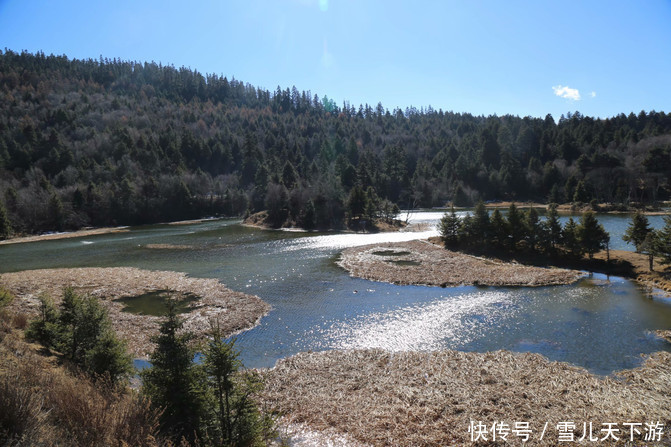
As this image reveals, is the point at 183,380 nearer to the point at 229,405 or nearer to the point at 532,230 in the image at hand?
the point at 229,405

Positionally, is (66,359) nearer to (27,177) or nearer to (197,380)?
(197,380)

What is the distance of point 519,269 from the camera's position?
3531 cm

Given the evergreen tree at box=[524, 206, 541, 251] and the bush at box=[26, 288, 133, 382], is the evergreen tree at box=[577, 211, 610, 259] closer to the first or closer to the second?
the evergreen tree at box=[524, 206, 541, 251]

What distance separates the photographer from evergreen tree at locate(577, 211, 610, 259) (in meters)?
35.8

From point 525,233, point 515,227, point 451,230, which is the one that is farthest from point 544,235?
point 451,230

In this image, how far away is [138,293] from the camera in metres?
29.7

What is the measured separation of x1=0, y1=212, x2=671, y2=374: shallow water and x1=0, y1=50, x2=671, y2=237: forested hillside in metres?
38.9

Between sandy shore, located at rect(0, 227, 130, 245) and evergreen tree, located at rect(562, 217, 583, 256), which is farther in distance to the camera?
sandy shore, located at rect(0, 227, 130, 245)

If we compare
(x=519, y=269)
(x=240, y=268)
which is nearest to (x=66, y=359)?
(x=240, y=268)

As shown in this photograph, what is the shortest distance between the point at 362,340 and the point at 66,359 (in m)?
13.8

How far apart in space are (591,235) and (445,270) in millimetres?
15412

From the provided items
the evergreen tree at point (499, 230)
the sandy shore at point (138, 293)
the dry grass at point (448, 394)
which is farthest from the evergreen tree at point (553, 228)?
the sandy shore at point (138, 293)

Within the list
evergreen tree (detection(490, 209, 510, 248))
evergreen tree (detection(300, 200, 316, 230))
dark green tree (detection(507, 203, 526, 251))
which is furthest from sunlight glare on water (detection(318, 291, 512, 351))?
evergreen tree (detection(300, 200, 316, 230))

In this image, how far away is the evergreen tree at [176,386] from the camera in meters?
8.90
